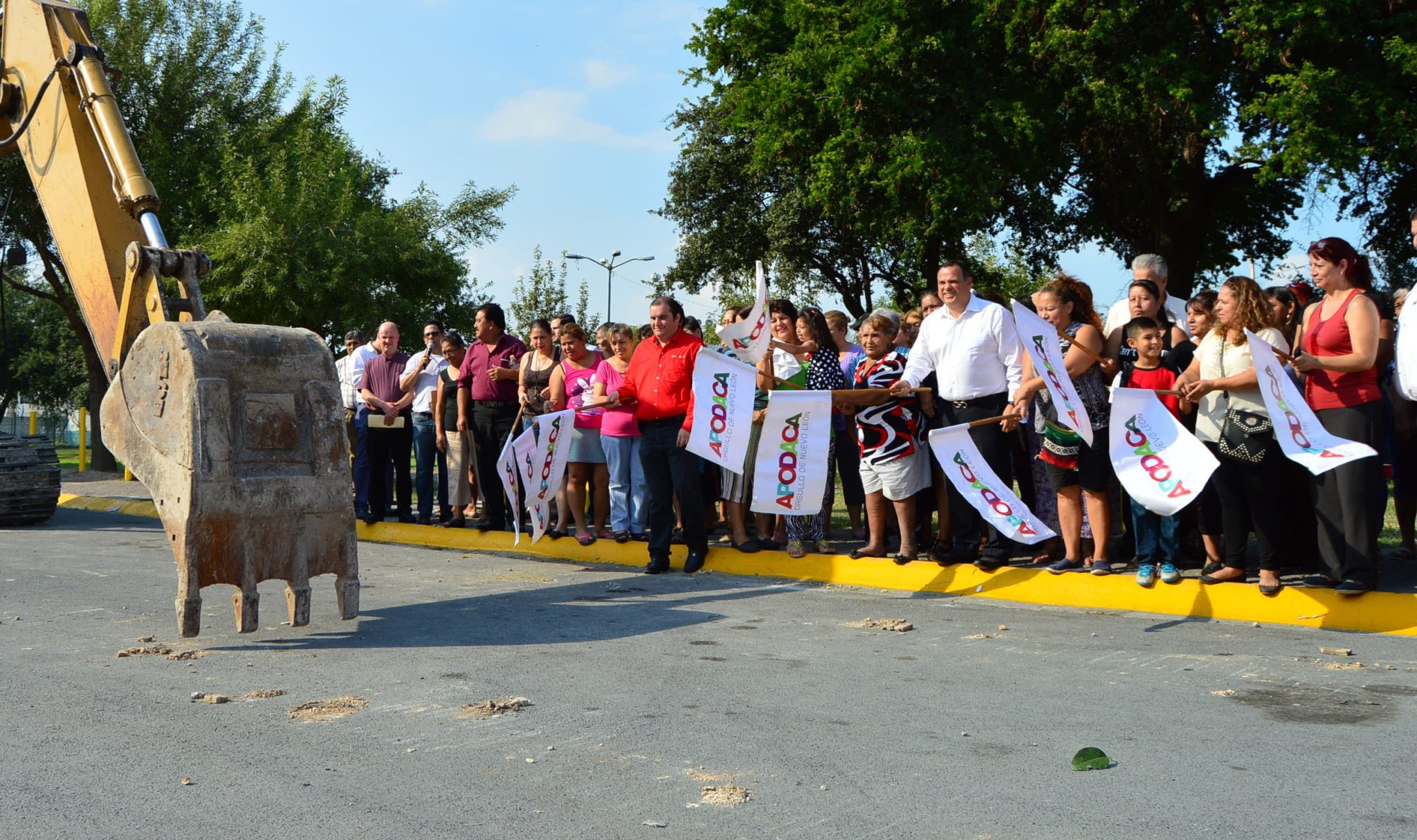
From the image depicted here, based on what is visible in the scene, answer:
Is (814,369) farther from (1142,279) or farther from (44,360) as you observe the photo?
(44,360)

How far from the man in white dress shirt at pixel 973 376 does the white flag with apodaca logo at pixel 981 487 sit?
0.63 ft

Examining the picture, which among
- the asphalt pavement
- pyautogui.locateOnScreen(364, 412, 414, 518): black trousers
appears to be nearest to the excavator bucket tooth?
the asphalt pavement

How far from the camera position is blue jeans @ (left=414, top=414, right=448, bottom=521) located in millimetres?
12875

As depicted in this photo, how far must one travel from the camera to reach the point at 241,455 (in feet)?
22.5

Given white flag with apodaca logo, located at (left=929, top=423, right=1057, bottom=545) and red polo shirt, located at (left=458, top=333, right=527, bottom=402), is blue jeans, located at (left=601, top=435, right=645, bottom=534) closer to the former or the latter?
red polo shirt, located at (left=458, top=333, right=527, bottom=402)

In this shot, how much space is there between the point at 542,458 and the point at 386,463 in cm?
287

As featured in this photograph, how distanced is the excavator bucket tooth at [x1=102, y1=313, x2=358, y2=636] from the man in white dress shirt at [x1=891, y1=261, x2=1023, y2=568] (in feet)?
13.5

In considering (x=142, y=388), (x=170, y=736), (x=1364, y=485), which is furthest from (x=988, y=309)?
(x=170, y=736)

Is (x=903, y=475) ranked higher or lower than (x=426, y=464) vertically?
lower

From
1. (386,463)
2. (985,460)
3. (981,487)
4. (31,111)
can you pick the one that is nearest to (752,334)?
(985,460)

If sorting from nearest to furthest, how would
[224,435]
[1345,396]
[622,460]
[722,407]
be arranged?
[224,435], [1345,396], [722,407], [622,460]

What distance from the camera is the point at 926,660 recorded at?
6.43 m

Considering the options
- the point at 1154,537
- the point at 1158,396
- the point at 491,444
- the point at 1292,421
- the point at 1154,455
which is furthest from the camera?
the point at 491,444

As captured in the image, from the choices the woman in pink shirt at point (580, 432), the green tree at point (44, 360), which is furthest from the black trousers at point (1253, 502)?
the green tree at point (44, 360)
